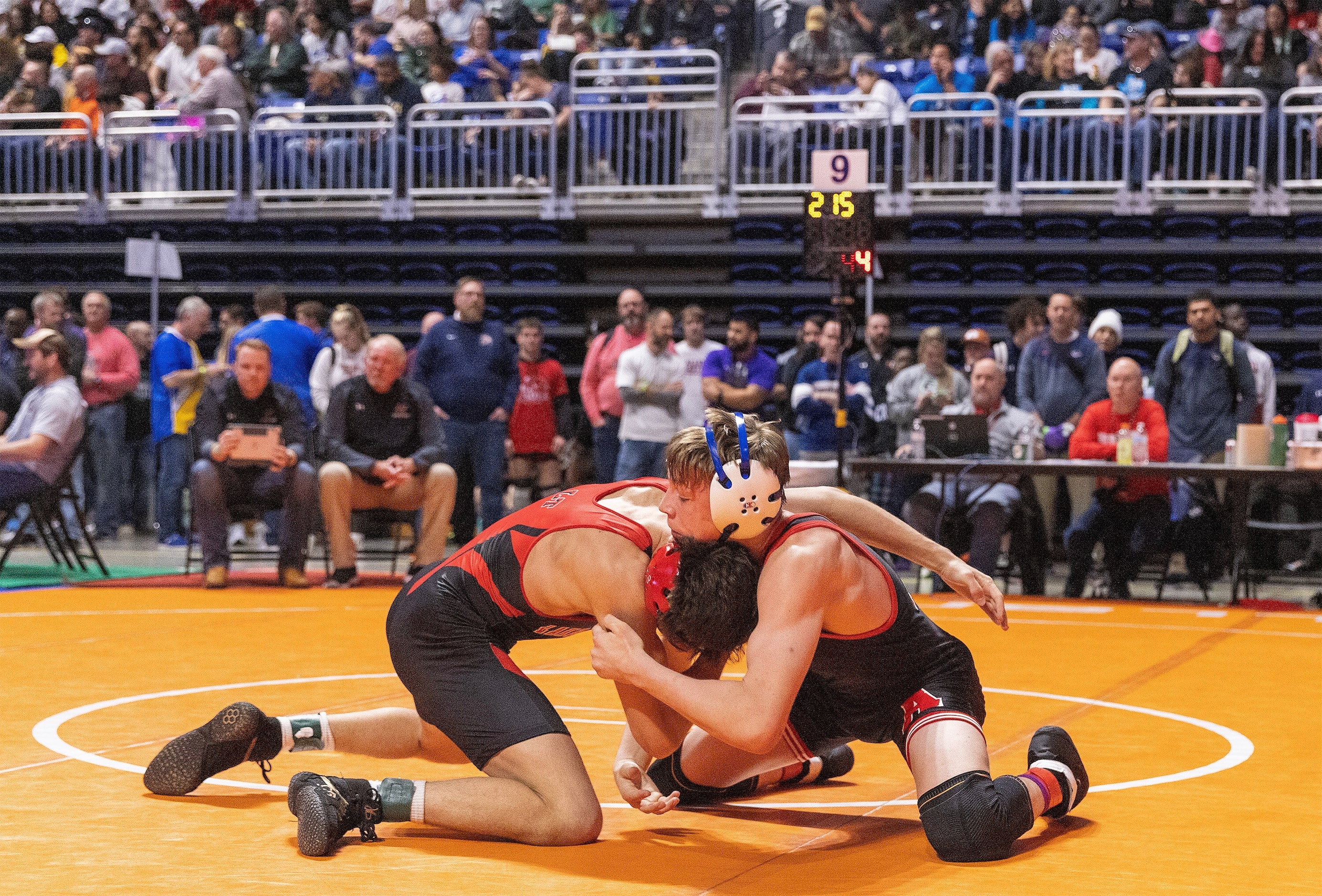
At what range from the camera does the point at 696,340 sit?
11445mm

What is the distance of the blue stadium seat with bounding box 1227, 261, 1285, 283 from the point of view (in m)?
12.9

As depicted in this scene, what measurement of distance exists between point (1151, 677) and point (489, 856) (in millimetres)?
3682

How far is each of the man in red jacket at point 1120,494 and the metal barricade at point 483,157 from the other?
21.4 feet

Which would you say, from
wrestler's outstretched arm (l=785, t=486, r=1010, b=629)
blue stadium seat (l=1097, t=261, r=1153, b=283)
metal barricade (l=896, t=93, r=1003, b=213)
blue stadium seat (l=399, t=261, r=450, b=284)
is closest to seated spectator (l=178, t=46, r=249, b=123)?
blue stadium seat (l=399, t=261, r=450, b=284)

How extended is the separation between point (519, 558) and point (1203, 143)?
1074cm

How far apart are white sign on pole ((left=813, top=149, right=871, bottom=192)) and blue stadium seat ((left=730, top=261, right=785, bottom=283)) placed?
341 cm

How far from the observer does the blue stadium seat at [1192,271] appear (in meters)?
13.0

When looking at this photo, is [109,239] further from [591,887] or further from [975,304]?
[591,887]

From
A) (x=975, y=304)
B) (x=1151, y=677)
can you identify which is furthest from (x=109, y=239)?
(x=1151, y=677)

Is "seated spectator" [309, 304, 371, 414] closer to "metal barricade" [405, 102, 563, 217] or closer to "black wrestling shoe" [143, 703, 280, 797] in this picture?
"metal barricade" [405, 102, 563, 217]

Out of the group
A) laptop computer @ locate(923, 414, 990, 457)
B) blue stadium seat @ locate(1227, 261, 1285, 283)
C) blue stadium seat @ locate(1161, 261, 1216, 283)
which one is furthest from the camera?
blue stadium seat @ locate(1161, 261, 1216, 283)

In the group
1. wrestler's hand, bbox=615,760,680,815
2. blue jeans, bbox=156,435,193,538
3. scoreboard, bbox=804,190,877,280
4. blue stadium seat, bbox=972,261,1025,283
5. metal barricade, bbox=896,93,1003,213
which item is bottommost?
blue jeans, bbox=156,435,193,538

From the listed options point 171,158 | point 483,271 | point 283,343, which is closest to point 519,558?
point 283,343

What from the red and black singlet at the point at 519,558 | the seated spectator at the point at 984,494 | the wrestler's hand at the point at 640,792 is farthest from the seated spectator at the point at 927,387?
the wrestler's hand at the point at 640,792
